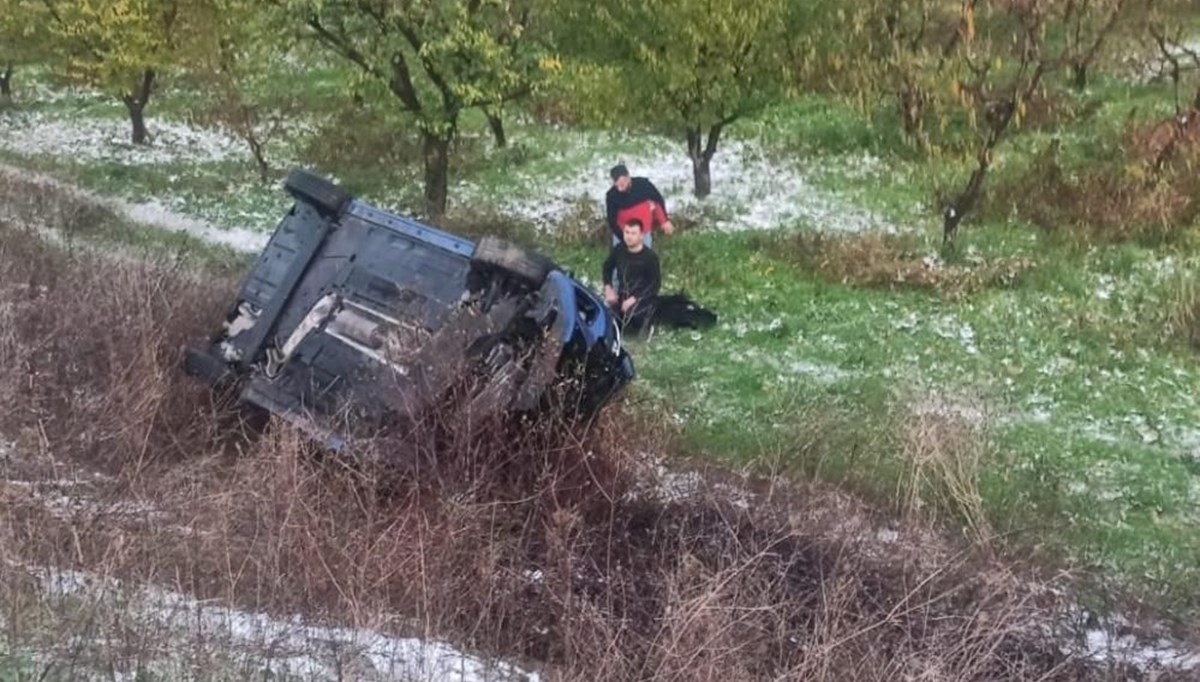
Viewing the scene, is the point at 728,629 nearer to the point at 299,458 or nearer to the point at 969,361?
the point at 299,458

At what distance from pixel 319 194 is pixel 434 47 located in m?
5.20

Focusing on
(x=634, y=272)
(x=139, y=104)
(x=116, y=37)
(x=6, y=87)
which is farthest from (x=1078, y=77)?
(x=6, y=87)

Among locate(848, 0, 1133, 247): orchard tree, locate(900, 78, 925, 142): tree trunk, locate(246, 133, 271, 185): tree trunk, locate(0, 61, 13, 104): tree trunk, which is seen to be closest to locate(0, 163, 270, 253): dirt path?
locate(246, 133, 271, 185): tree trunk

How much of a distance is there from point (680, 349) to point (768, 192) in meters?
5.14

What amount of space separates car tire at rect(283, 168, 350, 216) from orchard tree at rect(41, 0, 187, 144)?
9.97 metres

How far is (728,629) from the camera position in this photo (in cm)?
631

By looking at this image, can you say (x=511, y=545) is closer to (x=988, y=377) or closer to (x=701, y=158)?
(x=988, y=377)

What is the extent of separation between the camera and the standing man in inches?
456

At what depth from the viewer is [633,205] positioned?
11.8 meters

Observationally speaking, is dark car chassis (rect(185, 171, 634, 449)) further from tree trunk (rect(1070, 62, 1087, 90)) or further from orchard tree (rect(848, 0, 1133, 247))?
tree trunk (rect(1070, 62, 1087, 90))

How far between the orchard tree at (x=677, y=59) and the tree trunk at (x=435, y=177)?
1674mm

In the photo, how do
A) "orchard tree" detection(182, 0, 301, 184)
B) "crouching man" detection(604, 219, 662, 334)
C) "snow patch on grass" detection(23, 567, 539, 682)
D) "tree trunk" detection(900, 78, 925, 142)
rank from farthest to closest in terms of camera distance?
"orchard tree" detection(182, 0, 301, 184) → "tree trunk" detection(900, 78, 925, 142) → "crouching man" detection(604, 219, 662, 334) → "snow patch on grass" detection(23, 567, 539, 682)

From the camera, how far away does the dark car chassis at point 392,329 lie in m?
7.75

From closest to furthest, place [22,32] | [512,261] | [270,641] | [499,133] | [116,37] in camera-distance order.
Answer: [270,641]
[512,261]
[116,37]
[499,133]
[22,32]
